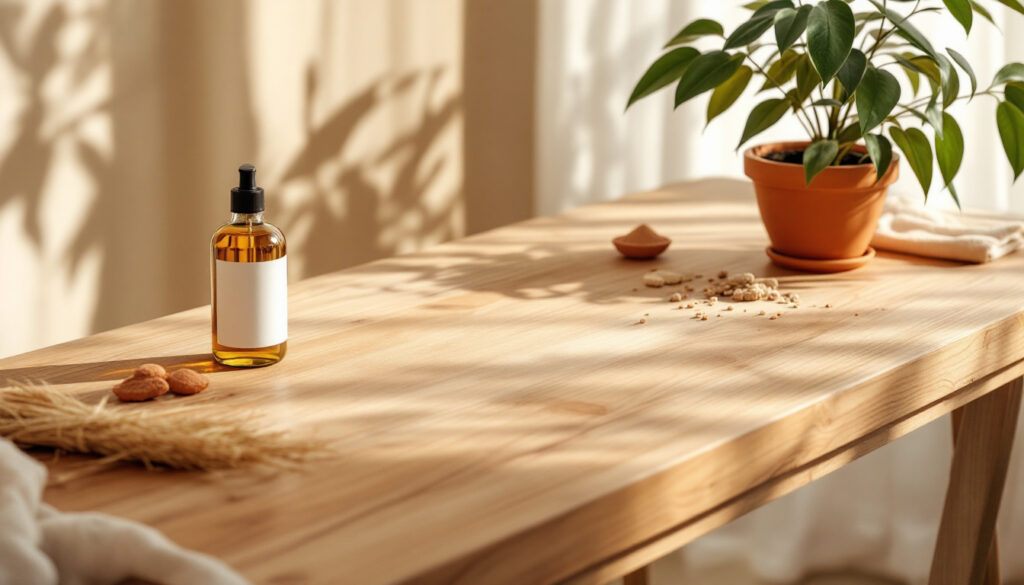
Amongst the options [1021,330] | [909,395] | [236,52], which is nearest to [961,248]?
[1021,330]

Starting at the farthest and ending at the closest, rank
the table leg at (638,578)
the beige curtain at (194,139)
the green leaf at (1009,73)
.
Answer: the beige curtain at (194,139) < the table leg at (638,578) < the green leaf at (1009,73)

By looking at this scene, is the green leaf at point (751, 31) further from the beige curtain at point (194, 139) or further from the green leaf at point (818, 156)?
the beige curtain at point (194, 139)

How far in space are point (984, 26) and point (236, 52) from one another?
4.40ft

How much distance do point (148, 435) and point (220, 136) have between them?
4.66 feet

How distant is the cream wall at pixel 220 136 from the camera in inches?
81.1

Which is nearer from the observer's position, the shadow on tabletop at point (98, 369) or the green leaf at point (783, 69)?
the shadow on tabletop at point (98, 369)

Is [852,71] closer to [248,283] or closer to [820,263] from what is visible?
[820,263]

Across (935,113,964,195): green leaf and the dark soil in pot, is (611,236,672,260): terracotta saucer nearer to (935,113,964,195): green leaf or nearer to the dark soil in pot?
the dark soil in pot

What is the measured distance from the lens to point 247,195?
1129mm

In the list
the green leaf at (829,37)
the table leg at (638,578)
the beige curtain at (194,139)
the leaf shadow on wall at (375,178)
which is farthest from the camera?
the leaf shadow on wall at (375,178)

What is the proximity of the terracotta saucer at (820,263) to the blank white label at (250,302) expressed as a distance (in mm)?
688

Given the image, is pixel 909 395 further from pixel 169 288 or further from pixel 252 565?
pixel 169 288

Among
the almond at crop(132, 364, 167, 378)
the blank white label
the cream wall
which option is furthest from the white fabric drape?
the almond at crop(132, 364, 167, 378)

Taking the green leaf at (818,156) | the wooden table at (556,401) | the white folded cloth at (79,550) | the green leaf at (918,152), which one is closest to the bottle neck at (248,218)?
the wooden table at (556,401)
